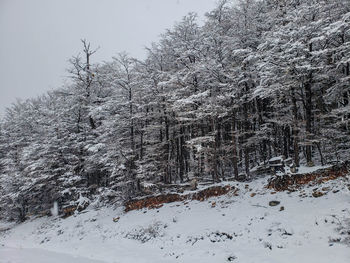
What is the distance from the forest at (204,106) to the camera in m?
12.5

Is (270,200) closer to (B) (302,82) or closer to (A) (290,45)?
(B) (302,82)

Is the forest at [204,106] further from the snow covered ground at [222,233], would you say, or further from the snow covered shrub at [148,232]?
the snow covered shrub at [148,232]

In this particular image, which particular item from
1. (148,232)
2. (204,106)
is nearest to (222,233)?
(148,232)

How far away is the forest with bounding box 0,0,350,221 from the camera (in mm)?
12516

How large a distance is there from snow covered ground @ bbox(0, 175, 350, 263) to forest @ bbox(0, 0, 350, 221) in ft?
9.54

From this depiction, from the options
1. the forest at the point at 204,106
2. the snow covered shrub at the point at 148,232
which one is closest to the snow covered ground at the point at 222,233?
the snow covered shrub at the point at 148,232

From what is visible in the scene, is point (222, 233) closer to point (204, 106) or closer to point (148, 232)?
point (148, 232)

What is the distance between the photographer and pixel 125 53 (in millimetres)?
18469

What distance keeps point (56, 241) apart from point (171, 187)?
845 centimetres

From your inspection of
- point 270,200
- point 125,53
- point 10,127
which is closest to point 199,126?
point 125,53

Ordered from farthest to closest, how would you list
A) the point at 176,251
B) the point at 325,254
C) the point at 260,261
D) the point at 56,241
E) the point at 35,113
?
the point at 35,113, the point at 56,241, the point at 176,251, the point at 260,261, the point at 325,254

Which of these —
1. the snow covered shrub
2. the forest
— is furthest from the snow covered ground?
the forest

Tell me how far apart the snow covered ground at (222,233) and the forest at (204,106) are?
9.54ft

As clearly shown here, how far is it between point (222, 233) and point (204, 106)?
735 cm
